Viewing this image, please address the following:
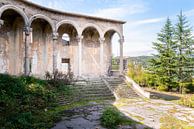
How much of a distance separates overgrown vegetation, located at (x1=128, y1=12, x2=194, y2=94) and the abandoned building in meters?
7.97

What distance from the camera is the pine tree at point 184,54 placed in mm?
29141

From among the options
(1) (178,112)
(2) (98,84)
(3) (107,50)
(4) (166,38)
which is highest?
(4) (166,38)

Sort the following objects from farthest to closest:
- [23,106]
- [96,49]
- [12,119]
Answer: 1. [96,49]
2. [23,106]
3. [12,119]

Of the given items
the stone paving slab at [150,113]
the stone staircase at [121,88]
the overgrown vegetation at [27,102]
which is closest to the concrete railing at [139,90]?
the stone staircase at [121,88]

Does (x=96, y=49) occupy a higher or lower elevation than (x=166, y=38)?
lower

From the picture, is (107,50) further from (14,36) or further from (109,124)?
(109,124)

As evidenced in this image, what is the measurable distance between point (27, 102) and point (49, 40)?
1160 centimetres

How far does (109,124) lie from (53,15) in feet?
43.4

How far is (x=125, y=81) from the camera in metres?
21.5

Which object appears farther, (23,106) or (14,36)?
(14,36)

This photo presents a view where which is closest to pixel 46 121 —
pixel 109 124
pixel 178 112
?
pixel 109 124

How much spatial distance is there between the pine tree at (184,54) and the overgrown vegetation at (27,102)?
58.4 ft

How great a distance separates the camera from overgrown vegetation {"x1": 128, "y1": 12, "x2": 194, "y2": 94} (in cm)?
2917

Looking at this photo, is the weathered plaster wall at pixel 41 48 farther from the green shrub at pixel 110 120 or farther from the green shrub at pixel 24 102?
the green shrub at pixel 110 120
